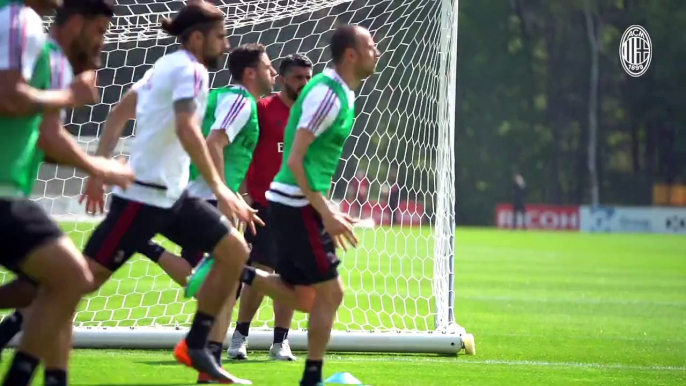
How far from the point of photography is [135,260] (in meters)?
18.8

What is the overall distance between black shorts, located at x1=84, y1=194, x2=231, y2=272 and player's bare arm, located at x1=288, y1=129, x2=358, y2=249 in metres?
0.44

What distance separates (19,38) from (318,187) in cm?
208

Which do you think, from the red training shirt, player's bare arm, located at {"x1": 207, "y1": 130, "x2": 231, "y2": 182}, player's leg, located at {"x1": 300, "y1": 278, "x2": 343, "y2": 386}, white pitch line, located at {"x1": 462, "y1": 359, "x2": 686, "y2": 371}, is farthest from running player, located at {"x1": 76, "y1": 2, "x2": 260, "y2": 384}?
white pitch line, located at {"x1": 462, "y1": 359, "x2": 686, "y2": 371}

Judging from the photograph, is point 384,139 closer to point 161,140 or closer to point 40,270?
point 161,140

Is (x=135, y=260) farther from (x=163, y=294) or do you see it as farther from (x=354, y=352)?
(x=354, y=352)

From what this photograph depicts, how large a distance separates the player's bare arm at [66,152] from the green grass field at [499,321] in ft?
2.50

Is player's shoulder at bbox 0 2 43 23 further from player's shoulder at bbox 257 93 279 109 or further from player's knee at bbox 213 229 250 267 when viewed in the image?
player's shoulder at bbox 257 93 279 109

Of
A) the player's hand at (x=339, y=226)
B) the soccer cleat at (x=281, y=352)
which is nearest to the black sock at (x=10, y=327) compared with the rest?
the player's hand at (x=339, y=226)

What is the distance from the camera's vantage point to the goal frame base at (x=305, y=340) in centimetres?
874

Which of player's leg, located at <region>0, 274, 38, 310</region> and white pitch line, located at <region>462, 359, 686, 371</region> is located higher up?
player's leg, located at <region>0, 274, 38, 310</region>

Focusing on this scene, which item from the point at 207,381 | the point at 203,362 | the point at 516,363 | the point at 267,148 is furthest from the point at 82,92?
the point at 516,363

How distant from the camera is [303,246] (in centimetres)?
647

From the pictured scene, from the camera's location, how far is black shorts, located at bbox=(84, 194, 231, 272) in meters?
6.16

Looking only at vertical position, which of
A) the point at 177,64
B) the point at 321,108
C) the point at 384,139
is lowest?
the point at 321,108
